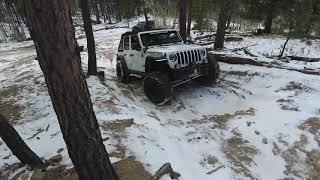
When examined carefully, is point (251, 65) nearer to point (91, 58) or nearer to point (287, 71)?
point (287, 71)

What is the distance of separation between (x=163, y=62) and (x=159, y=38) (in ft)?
5.25

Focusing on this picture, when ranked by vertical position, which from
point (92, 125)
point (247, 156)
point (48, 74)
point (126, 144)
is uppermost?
point (48, 74)

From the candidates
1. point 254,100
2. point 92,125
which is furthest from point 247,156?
point 92,125

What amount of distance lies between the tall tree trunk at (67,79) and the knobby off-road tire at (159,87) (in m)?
5.42

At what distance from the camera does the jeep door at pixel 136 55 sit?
37.2 feet

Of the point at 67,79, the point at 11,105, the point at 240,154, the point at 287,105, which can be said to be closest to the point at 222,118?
the point at 287,105

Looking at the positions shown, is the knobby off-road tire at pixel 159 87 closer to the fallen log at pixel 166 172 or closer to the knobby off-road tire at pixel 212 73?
the knobby off-road tire at pixel 212 73

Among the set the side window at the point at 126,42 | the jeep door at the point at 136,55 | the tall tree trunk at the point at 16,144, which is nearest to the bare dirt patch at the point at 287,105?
the jeep door at the point at 136,55

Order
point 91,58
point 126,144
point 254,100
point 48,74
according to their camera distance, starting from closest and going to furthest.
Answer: point 48,74 → point 126,144 → point 254,100 → point 91,58

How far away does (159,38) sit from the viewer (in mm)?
11469

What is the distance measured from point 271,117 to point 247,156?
69.8 inches

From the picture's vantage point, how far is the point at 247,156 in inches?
279

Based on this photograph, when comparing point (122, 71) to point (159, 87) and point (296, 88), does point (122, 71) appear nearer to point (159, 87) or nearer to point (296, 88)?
point (159, 87)

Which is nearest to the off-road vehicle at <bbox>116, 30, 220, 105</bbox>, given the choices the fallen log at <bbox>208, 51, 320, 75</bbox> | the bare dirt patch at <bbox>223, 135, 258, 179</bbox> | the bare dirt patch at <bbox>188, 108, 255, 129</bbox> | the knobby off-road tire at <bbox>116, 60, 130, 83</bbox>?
the knobby off-road tire at <bbox>116, 60, 130, 83</bbox>
